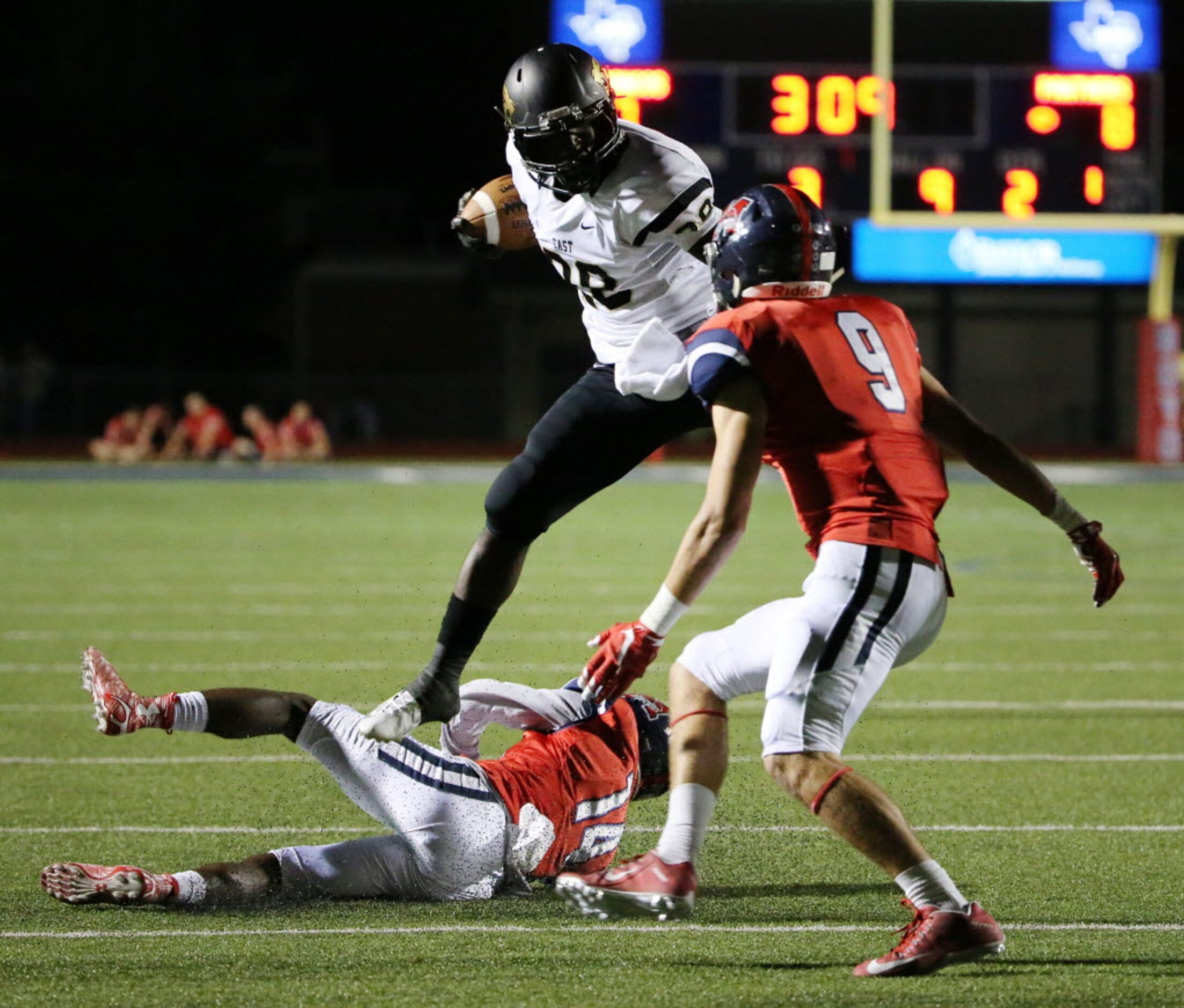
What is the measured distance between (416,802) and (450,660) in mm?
635

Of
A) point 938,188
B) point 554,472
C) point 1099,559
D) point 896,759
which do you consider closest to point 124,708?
point 554,472

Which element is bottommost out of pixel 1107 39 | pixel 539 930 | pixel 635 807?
pixel 635 807

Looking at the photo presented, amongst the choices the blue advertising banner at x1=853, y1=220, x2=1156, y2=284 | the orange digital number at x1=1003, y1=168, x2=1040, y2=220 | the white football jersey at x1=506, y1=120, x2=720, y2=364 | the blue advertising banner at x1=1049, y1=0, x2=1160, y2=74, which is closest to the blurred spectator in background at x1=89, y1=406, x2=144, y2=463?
the blue advertising banner at x1=853, y1=220, x2=1156, y2=284

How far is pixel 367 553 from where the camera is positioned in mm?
13148

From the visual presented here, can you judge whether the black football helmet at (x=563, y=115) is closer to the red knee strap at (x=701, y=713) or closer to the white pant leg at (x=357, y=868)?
the red knee strap at (x=701, y=713)

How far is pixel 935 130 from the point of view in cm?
1627

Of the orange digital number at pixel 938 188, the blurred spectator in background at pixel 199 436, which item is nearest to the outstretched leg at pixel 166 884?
the orange digital number at pixel 938 188

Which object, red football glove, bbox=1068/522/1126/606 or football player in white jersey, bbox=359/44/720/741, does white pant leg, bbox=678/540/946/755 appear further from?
football player in white jersey, bbox=359/44/720/741

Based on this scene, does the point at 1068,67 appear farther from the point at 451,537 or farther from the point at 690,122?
the point at 451,537

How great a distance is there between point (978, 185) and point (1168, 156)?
1746 centimetres

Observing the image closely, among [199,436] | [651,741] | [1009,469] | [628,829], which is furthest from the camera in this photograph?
[199,436]

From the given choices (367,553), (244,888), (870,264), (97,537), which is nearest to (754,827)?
(244,888)

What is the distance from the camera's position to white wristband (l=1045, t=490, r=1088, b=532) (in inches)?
155

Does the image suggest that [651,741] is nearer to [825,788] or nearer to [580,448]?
[580,448]
